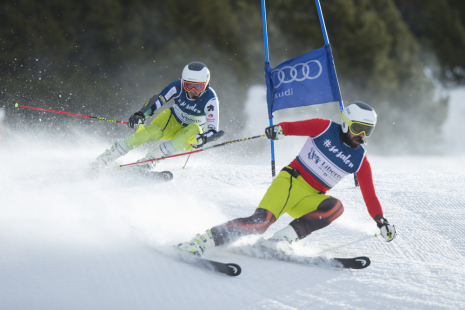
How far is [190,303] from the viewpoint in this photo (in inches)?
78.2

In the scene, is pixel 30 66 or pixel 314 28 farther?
pixel 314 28

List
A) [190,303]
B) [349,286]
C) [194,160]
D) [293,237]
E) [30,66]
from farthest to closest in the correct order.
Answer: [30,66]
[194,160]
[293,237]
[349,286]
[190,303]

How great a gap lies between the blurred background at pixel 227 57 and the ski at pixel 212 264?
459cm

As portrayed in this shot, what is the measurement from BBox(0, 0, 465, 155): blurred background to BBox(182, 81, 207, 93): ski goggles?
10.3 ft

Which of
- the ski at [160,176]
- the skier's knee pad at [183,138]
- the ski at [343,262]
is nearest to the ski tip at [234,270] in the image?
the ski at [343,262]

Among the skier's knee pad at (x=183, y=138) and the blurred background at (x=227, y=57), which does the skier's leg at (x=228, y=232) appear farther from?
the blurred background at (x=227, y=57)

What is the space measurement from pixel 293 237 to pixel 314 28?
15.3 meters

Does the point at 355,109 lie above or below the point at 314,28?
below

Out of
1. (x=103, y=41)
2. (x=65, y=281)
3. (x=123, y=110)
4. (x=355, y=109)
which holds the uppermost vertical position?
(x=103, y=41)

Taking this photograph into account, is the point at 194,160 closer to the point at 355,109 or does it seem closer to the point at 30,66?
the point at 355,109

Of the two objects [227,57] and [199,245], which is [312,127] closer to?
[199,245]

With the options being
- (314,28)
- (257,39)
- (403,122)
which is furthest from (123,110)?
(403,122)

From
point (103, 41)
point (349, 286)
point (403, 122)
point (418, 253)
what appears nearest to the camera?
point (349, 286)

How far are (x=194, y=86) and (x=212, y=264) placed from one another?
7.57 ft
